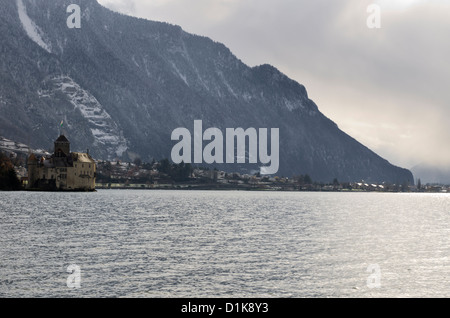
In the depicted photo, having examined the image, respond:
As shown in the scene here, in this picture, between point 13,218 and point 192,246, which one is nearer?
point 192,246

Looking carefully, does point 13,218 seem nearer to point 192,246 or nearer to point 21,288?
point 192,246

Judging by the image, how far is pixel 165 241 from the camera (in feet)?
252

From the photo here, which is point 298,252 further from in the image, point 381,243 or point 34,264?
point 34,264

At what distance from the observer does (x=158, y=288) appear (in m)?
46.1

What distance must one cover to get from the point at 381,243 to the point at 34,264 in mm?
45994
